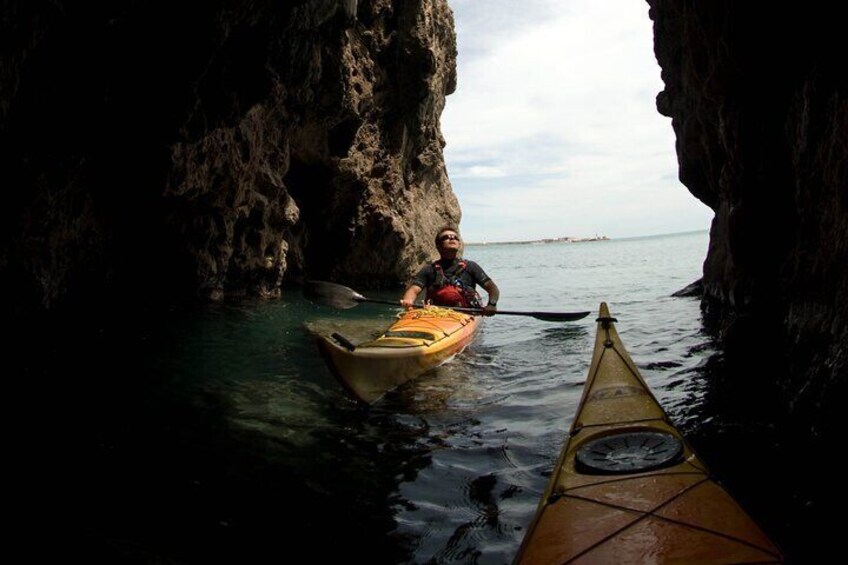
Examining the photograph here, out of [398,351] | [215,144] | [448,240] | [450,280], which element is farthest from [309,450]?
[215,144]

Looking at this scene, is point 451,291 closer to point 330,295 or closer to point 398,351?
point 330,295

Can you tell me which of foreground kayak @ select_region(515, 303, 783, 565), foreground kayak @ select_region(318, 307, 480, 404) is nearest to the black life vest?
foreground kayak @ select_region(318, 307, 480, 404)

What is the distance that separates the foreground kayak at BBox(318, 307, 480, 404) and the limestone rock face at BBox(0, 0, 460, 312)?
3793mm

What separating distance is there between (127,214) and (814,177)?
1131 cm

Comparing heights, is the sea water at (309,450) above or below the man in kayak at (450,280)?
below

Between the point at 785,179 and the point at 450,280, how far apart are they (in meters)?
4.50

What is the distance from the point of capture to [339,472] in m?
4.04

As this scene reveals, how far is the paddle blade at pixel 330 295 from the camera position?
7.44 m

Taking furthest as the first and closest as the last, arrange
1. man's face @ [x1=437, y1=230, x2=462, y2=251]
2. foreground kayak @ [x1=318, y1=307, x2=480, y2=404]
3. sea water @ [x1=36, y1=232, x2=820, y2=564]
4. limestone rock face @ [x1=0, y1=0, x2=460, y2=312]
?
man's face @ [x1=437, y1=230, x2=462, y2=251] → limestone rock face @ [x1=0, y1=0, x2=460, y2=312] → foreground kayak @ [x1=318, y1=307, x2=480, y2=404] → sea water @ [x1=36, y1=232, x2=820, y2=564]

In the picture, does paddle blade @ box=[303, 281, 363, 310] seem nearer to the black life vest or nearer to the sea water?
the sea water

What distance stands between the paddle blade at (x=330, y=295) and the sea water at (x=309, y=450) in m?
0.93

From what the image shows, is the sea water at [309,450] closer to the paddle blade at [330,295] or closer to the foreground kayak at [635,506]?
the foreground kayak at [635,506]

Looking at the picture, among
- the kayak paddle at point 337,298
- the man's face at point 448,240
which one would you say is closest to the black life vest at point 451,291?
the man's face at point 448,240

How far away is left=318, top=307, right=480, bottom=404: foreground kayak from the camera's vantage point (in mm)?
5629
